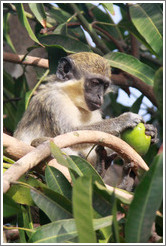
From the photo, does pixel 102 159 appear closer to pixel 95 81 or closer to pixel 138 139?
pixel 138 139

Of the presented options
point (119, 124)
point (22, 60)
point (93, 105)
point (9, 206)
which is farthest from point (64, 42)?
point (9, 206)

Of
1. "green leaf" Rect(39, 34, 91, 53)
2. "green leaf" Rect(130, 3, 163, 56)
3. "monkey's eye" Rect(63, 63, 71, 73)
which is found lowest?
"monkey's eye" Rect(63, 63, 71, 73)

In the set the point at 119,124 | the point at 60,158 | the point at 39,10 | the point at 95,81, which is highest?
the point at 39,10

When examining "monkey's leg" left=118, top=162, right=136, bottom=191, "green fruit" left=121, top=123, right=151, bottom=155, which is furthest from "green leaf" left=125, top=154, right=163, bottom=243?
"green fruit" left=121, top=123, right=151, bottom=155

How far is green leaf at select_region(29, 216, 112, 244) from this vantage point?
185 centimetres

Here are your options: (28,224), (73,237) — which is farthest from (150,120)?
(73,237)

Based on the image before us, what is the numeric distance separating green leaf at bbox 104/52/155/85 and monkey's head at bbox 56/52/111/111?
20 cm

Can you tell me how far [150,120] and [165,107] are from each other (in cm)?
357

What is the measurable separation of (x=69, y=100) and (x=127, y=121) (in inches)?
46.0

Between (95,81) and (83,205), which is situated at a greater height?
(83,205)

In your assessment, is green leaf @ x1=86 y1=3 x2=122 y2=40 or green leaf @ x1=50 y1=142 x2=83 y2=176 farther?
green leaf @ x1=86 y1=3 x2=122 y2=40

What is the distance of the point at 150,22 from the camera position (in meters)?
3.70

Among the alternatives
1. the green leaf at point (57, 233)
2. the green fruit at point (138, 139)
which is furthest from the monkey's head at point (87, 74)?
the green leaf at point (57, 233)

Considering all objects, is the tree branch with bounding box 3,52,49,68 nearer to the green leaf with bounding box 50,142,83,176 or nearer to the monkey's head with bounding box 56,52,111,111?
the monkey's head with bounding box 56,52,111,111
